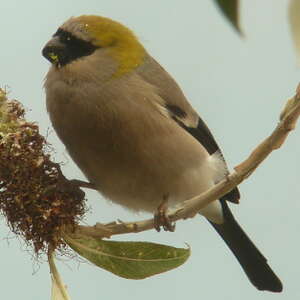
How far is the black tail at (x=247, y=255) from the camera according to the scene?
12.0 feet

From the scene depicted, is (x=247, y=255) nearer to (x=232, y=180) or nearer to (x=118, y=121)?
(x=118, y=121)

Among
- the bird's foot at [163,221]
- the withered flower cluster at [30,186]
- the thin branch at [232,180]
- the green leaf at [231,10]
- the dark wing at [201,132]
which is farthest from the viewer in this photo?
the dark wing at [201,132]

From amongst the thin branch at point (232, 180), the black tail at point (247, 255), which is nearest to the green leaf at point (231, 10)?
the thin branch at point (232, 180)

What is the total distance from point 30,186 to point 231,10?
1.63 metres

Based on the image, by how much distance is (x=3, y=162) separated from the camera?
6.47 feet

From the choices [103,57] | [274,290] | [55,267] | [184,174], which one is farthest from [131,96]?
[274,290]

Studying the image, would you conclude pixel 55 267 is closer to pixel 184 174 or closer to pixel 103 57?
pixel 184 174

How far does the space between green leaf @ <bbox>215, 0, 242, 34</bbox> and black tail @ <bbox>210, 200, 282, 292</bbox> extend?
3170 millimetres

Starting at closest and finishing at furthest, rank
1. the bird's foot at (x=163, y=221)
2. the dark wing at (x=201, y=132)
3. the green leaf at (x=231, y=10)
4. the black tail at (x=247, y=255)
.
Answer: the green leaf at (x=231, y=10) < the bird's foot at (x=163, y=221) < the dark wing at (x=201, y=132) < the black tail at (x=247, y=255)

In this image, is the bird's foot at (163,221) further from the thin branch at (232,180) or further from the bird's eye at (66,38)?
the bird's eye at (66,38)

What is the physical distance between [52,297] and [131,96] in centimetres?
115

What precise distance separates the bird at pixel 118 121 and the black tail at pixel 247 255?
892 mm

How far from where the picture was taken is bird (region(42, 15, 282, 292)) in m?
2.54

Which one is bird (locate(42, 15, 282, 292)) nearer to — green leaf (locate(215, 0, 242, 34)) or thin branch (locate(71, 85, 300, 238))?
thin branch (locate(71, 85, 300, 238))
